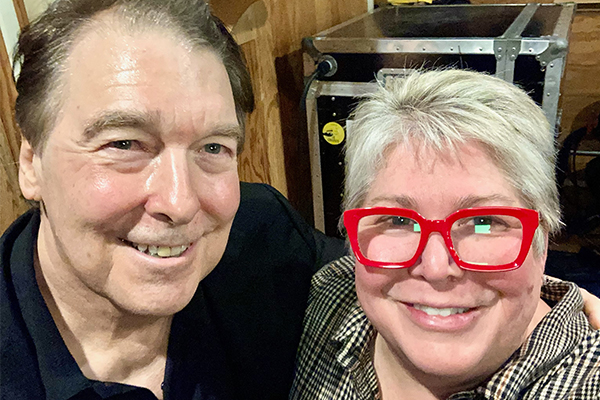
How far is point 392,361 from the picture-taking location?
1.12 meters

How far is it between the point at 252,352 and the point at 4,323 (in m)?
0.55

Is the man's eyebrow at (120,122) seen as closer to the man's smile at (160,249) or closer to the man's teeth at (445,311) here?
the man's smile at (160,249)

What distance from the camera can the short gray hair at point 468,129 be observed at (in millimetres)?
916

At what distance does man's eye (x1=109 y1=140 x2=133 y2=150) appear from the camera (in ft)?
2.69

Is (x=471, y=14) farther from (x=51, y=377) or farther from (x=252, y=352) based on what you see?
(x=51, y=377)

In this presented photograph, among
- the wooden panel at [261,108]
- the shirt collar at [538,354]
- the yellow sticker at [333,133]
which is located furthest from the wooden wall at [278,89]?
the shirt collar at [538,354]

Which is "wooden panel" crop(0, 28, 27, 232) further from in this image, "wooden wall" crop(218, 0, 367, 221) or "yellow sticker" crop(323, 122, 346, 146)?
"yellow sticker" crop(323, 122, 346, 146)

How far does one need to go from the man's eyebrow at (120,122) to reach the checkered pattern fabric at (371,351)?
661 millimetres

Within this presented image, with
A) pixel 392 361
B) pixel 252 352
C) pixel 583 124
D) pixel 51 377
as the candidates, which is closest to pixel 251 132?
pixel 252 352

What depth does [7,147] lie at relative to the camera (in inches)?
42.6

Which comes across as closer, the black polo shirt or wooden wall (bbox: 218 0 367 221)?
the black polo shirt

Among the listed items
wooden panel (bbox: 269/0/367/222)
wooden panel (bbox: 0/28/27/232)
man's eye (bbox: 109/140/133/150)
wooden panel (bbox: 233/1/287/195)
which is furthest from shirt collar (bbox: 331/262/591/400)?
wooden panel (bbox: 269/0/367/222)

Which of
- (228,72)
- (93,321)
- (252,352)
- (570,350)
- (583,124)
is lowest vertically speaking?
(583,124)

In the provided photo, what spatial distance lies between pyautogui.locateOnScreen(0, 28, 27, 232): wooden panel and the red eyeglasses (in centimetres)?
75
